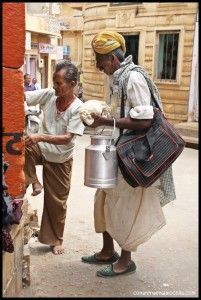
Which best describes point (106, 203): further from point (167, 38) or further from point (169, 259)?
point (167, 38)

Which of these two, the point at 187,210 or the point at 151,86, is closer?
the point at 151,86

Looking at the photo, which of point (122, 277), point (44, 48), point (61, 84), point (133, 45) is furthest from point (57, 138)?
point (44, 48)

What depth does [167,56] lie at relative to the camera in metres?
11.9

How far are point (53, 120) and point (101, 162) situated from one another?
2.72ft

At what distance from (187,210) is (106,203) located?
6.86 feet

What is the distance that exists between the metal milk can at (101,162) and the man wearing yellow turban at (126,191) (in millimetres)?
113

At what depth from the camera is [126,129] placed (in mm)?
2934

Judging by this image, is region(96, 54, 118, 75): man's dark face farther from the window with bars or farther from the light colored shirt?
the window with bars

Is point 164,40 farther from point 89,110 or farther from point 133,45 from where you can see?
point 89,110

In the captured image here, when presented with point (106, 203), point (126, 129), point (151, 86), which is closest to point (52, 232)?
point (106, 203)

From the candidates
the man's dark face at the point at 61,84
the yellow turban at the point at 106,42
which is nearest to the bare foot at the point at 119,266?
the man's dark face at the point at 61,84

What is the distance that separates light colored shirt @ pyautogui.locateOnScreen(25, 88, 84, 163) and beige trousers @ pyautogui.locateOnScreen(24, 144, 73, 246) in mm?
72

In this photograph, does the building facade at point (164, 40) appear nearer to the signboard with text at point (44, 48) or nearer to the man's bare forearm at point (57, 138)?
the signboard with text at point (44, 48)

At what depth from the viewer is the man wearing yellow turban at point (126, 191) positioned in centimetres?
278
